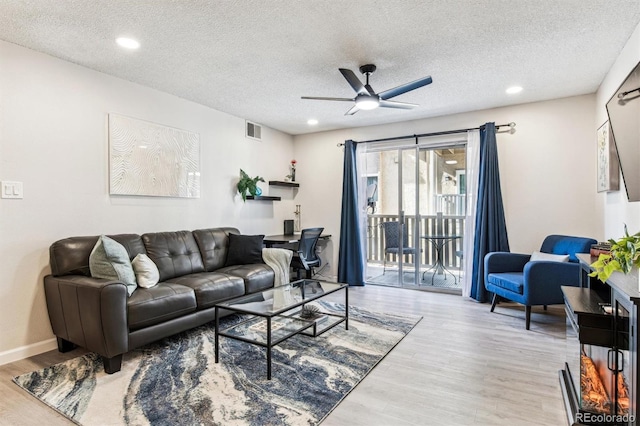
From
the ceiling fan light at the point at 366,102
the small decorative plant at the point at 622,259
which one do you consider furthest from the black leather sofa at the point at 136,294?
the small decorative plant at the point at 622,259

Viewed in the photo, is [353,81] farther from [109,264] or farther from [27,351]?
[27,351]

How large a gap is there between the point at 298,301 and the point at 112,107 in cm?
264

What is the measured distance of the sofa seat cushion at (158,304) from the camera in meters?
2.58

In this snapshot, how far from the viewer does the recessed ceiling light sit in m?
2.65

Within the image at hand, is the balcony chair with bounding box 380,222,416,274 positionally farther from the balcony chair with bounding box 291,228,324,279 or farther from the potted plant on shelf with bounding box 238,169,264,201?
the potted plant on shelf with bounding box 238,169,264,201

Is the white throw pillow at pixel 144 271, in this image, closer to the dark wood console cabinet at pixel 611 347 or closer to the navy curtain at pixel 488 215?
the dark wood console cabinet at pixel 611 347

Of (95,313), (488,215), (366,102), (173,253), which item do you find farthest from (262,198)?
(488,215)

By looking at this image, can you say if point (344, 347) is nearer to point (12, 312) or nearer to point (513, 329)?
point (513, 329)

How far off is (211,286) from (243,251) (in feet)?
3.14

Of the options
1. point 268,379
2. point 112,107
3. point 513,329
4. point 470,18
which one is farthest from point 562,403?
point 112,107

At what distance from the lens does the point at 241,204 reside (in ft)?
16.3

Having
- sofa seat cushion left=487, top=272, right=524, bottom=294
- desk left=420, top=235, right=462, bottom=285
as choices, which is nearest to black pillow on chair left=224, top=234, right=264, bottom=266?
desk left=420, top=235, right=462, bottom=285

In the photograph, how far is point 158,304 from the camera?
8.96 ft

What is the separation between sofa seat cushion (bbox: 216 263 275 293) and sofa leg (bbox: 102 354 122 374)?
4.29 feet
